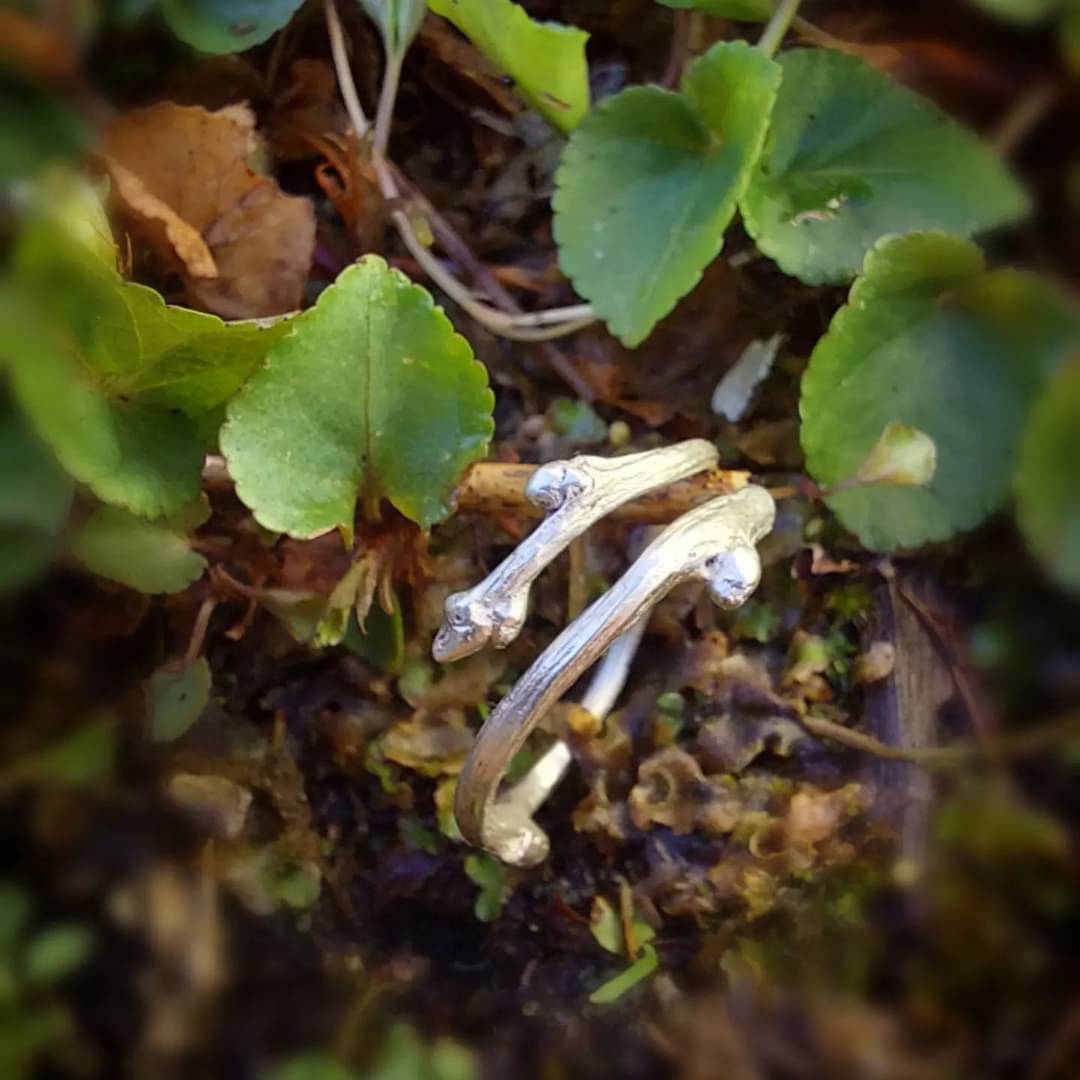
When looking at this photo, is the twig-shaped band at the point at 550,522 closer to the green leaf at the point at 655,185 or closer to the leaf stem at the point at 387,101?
the green leaf at the point at 655,185

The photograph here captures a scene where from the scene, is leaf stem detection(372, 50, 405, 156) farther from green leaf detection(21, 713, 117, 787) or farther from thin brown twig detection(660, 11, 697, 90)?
green leaf detection(21, 713, 117, 787)

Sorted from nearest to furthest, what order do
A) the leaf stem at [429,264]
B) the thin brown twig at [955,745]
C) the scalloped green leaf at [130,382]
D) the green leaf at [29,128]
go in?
the green leaf at [29,128]
the scalloped green leaf at [130,382]
the thin brown twig at [955,745]
the leaf stem at [429,264]

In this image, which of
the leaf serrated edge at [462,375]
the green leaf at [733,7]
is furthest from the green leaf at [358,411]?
the green leaf at [733,7]

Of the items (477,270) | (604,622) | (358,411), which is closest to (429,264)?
(477,270)

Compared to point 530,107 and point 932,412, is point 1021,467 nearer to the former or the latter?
point 932,412

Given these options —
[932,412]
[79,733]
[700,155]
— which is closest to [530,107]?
[700,155]

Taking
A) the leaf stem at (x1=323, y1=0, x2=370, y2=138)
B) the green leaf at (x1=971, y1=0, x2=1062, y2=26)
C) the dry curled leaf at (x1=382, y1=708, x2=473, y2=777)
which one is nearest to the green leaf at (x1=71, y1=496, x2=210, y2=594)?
the dry curled leaf at (x1=382, y1=708, x2=473, y2=777)

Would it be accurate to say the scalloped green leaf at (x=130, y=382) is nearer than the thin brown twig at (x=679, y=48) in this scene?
Yes
